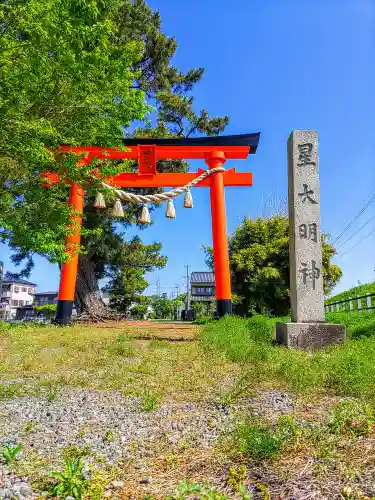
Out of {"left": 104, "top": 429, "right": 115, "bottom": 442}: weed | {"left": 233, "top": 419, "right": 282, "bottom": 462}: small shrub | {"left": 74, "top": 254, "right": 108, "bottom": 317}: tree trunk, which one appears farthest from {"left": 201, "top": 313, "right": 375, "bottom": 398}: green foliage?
{"left": 74, "top": 254, "right": 108, "bottom": 317}: tree trunk

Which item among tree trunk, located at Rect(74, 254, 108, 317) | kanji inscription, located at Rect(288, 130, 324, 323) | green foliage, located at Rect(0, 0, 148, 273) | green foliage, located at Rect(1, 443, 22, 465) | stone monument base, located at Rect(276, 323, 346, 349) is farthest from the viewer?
tree trunk, located at Rect(74, 254, 108, 317)

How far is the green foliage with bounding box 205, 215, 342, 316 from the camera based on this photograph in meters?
14.8

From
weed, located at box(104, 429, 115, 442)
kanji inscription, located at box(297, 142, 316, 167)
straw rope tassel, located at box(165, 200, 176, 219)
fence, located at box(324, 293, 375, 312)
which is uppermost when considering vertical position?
kanji inscription, located at box(297, 142, 316, 167)

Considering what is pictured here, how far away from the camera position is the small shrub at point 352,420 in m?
2.20

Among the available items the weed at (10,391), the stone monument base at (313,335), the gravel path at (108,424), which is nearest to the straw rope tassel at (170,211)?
the stone monument base at (313,335)

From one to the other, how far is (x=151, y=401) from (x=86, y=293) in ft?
35.6

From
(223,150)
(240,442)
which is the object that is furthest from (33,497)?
(223,150)

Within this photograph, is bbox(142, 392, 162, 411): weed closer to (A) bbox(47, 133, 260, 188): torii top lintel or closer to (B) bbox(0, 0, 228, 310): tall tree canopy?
(B) bbox(0, 0, 228, 310): tall tree canopy

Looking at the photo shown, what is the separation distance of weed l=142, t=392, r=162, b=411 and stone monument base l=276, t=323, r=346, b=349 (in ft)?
10.7

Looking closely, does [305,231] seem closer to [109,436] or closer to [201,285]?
[109,436]

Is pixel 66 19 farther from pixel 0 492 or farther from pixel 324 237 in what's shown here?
pixel 324 237

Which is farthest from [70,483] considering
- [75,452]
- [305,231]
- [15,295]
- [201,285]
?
[15,295]

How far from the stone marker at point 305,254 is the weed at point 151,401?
329cm

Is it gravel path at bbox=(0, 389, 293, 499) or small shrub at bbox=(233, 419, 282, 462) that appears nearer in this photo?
small shrub at bbox=(233, 419, 282, 462)
